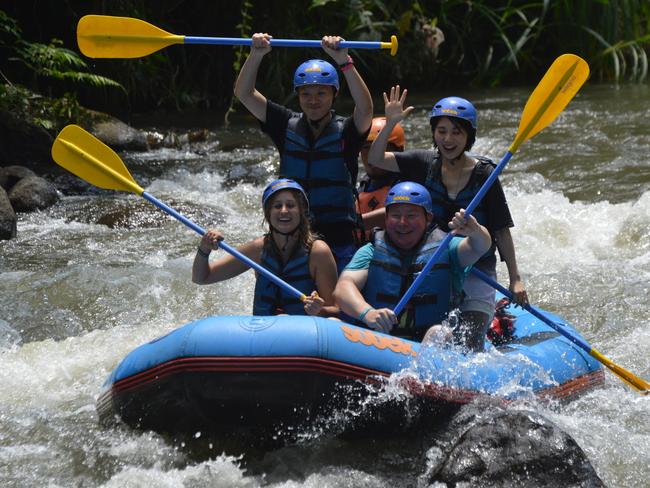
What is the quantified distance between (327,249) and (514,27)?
974 cm

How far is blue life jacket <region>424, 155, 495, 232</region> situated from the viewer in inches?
172

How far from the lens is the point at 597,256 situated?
7047 millimetres

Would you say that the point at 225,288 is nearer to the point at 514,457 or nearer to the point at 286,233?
the point at 286,233

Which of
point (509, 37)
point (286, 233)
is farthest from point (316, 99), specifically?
point (509, 37)

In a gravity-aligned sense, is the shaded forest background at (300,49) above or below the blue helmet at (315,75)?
below

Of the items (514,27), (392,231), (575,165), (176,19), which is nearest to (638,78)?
(514,27)

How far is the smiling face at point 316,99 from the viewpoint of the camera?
4484mm

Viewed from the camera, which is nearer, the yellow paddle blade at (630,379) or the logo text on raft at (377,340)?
the logo text on raft at (377,340)

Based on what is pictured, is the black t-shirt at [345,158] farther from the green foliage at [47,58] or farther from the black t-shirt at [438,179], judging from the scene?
the green foliage at [47,58]

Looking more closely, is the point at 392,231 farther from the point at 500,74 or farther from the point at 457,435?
the point at 500,74

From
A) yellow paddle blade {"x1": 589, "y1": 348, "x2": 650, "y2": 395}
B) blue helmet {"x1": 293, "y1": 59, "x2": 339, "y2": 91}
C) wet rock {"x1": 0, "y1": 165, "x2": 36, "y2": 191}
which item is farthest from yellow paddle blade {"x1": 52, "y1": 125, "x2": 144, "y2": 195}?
wet rock {"x1": 0, "y1": 165, "x2": 36, "y2": 191}

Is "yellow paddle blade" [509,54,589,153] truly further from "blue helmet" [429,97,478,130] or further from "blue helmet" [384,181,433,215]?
"blue helmet" [384,181,433,215]

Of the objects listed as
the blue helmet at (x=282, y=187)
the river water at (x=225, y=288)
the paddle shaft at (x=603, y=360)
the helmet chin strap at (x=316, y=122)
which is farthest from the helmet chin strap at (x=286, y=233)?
the paddle shaft at (x=603, y=360)

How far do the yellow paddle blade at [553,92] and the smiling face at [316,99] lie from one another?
0.89m
